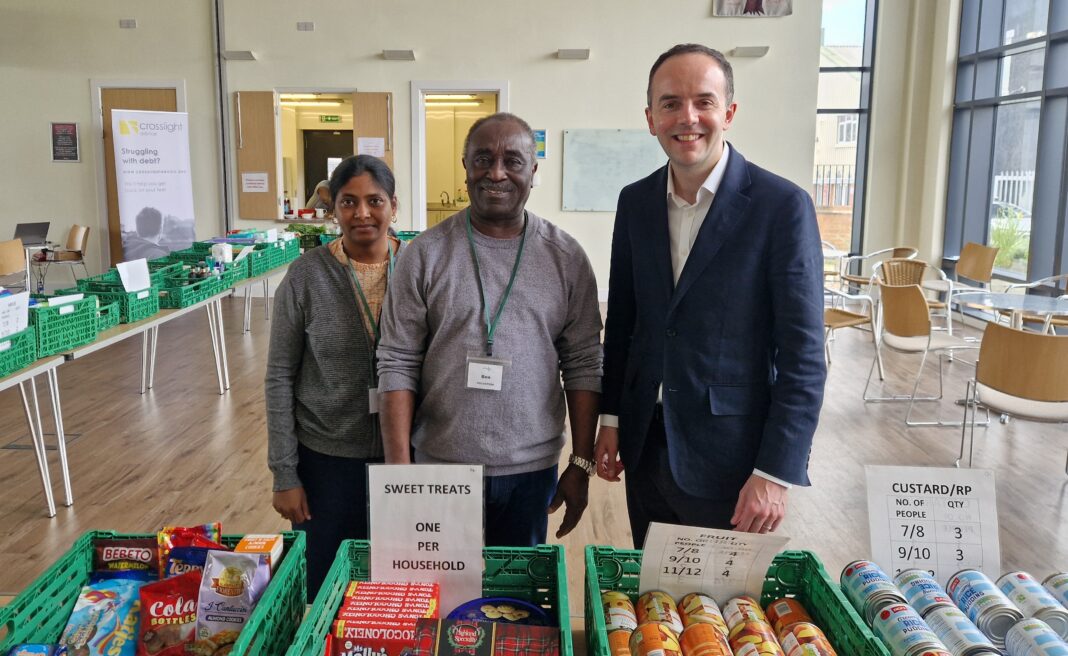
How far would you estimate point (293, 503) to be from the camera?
1.91 m

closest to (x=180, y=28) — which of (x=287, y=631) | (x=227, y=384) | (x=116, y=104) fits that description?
(x=116, y=104)

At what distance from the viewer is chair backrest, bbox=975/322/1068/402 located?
12.1 feet

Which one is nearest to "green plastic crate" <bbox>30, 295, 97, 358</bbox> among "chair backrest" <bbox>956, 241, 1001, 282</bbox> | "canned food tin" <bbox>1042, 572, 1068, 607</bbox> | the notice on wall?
"canned food tin" <bbox>1042, 572, 1068, 607</bbox>

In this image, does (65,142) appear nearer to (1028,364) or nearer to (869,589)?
(1028,364)

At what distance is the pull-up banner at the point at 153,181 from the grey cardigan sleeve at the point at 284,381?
24.3ft

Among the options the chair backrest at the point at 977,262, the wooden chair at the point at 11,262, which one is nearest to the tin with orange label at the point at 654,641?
the wooden chair at the point at 11,262

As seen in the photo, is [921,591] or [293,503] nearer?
[921,591]

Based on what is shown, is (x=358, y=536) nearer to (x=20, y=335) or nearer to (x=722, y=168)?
(x=722, y=168)

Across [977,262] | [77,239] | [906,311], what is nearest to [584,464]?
[906,311]

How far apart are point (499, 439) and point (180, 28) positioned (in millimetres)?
9534

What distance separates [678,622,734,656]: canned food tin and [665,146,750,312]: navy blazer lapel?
2.04 feet

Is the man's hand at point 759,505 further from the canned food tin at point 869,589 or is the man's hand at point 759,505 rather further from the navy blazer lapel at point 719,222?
the navy blazer lapel at point 719,222

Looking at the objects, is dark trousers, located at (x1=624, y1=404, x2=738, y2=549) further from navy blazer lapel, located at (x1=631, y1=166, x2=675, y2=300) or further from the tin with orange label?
the tin with orange label

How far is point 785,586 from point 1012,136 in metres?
8.60
